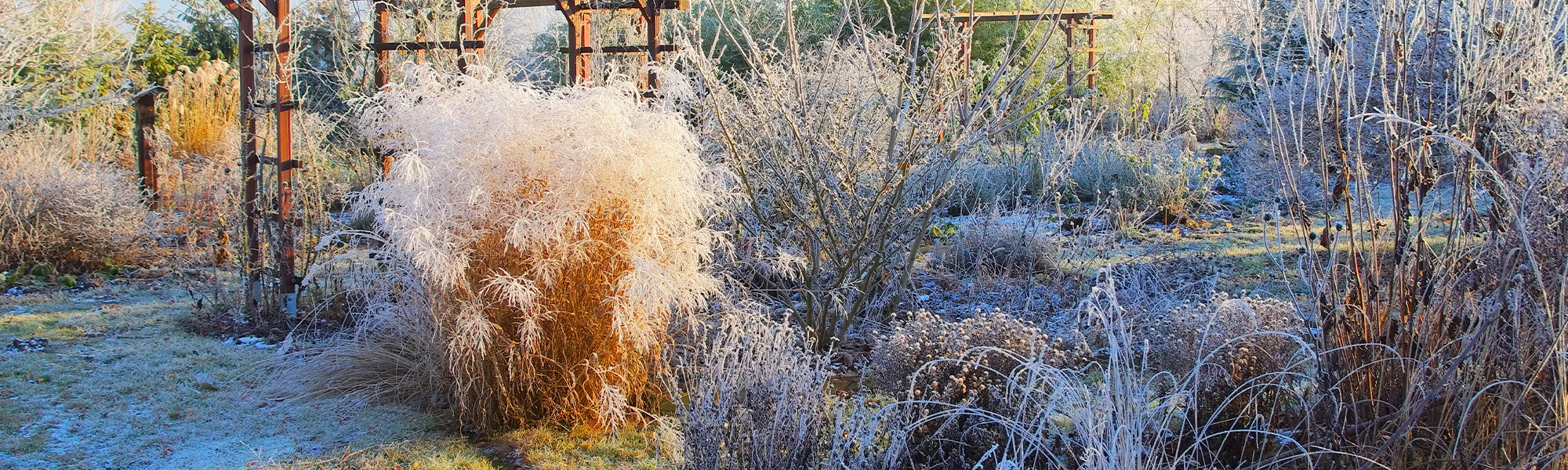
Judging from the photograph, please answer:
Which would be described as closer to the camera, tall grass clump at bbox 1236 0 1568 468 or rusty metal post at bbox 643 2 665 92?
tall grass clump at bbox 1236 0 1568 468

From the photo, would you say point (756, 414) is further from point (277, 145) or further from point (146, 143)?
point (146, 143)

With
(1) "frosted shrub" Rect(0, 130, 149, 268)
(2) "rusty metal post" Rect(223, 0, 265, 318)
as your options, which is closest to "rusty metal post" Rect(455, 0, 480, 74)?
(2) "rusty metal post" Rect(223, 0, 265, 318)

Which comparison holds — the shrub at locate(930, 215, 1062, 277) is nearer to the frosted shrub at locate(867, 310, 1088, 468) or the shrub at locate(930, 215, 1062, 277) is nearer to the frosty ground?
the frosty ground

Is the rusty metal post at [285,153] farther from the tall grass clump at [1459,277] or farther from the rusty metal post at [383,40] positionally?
the tall grass clump at [1459,277]

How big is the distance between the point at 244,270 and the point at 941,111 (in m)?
3.52

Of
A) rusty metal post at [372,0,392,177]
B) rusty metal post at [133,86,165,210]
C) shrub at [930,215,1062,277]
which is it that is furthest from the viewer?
rusty metal post at [133,86,165,210]

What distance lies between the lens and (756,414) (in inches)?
105

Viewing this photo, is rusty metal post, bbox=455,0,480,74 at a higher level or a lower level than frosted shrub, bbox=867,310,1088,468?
higher

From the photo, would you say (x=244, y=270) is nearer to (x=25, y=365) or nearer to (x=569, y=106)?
(x=25, y=365)

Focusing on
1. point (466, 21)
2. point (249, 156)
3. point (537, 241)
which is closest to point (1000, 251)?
point (466, 21)

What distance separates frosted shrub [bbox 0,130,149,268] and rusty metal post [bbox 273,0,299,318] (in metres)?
2.33

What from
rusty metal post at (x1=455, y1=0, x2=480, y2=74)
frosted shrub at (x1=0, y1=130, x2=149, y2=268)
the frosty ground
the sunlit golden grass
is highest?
rusty metal post at (x1=455, y1=0, x2=480, y2=74)

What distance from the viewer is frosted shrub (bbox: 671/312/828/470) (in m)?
2.60

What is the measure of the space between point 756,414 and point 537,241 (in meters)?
0.91
